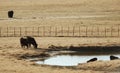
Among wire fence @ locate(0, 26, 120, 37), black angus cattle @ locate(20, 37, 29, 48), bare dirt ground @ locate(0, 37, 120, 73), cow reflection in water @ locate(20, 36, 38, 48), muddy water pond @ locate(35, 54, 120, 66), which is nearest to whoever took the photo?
bare dirt ground @ locate(0, 37, 120, 73)

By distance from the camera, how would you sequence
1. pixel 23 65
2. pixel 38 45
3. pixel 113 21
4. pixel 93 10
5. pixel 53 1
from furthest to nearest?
1. pixel 53 1
2. pixel 93 10
3. pixel 113 21
4. pixel 38 45
5. pixel 23 65

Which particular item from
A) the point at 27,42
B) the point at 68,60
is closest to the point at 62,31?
the point at 27,42

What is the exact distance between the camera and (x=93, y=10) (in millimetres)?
69188

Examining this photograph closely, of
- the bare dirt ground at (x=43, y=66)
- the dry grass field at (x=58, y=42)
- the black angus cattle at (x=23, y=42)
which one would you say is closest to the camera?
the bare dirt ground at (x=43, y=66)

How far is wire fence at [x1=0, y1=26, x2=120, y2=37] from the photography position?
40094 mm

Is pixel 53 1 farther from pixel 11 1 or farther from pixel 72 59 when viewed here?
pixel 72 59

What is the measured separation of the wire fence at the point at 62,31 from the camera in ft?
132

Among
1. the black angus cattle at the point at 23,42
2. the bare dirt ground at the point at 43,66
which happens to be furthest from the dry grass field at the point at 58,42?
the black angus cattle at the point at 23,42

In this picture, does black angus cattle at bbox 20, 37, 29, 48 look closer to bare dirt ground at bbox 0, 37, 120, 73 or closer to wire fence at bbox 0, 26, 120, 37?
bare dirt ground at bbox 0, 37, 120, 73

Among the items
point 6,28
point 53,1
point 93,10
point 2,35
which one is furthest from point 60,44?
point 53,1

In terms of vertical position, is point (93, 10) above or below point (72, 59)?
above

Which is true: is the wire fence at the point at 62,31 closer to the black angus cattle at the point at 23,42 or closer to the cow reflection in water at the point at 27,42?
the cow reflection in water at the point at 27,42

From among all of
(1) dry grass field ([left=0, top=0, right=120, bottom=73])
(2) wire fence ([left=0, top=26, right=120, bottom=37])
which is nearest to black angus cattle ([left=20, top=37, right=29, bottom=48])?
(1) dry grass field ([left=0, top=0, right=120, bottom=73])

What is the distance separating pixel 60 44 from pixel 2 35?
9.21 m
